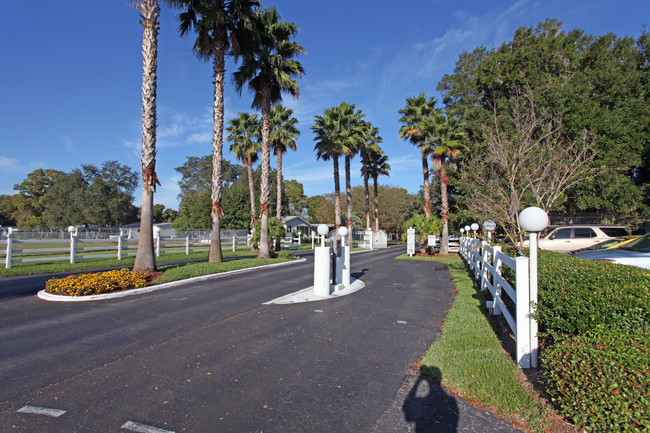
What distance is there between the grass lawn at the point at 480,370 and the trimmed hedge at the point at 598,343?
1.10 feet

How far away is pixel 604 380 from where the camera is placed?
2.65 meters

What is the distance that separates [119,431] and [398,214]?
212 ft

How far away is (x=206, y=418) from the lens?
3.21 meters

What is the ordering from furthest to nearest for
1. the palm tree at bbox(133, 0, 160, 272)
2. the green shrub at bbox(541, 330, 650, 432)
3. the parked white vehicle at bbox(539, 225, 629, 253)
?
the parked white vehicle at bbox(539, 225, 629, 253), the palm tree at bbox(133, 0, 160, 272), the green shrub at bbox(541, 330, 650, 432)

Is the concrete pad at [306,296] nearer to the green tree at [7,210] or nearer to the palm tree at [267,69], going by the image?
the palm tree at [267,69]

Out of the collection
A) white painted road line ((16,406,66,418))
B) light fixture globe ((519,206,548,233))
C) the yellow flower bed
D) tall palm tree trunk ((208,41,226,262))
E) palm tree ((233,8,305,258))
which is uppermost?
palm tree ((233,8,305,258))

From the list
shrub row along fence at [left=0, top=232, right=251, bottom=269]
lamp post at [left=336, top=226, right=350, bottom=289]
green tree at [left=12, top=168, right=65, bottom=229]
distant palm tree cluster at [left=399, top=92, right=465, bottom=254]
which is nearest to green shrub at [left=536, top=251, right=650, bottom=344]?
lamp post at [left=336, top=226, right=350, bottom=289]

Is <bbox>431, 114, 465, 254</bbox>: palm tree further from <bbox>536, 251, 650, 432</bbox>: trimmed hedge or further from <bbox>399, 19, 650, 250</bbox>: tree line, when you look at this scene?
<bbox>536, 251, 650, 432</bbox>: trimmed hedge

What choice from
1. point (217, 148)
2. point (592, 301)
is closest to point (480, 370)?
point (592, 301)

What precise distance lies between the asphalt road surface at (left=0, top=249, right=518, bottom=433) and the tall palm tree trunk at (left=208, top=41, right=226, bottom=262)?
276 inches

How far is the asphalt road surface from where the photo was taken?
10.5 feet

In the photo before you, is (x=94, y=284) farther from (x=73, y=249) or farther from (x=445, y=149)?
(x=445, y=149)

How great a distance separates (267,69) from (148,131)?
8.54 m

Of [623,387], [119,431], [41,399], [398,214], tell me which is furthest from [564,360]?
[398,214]
